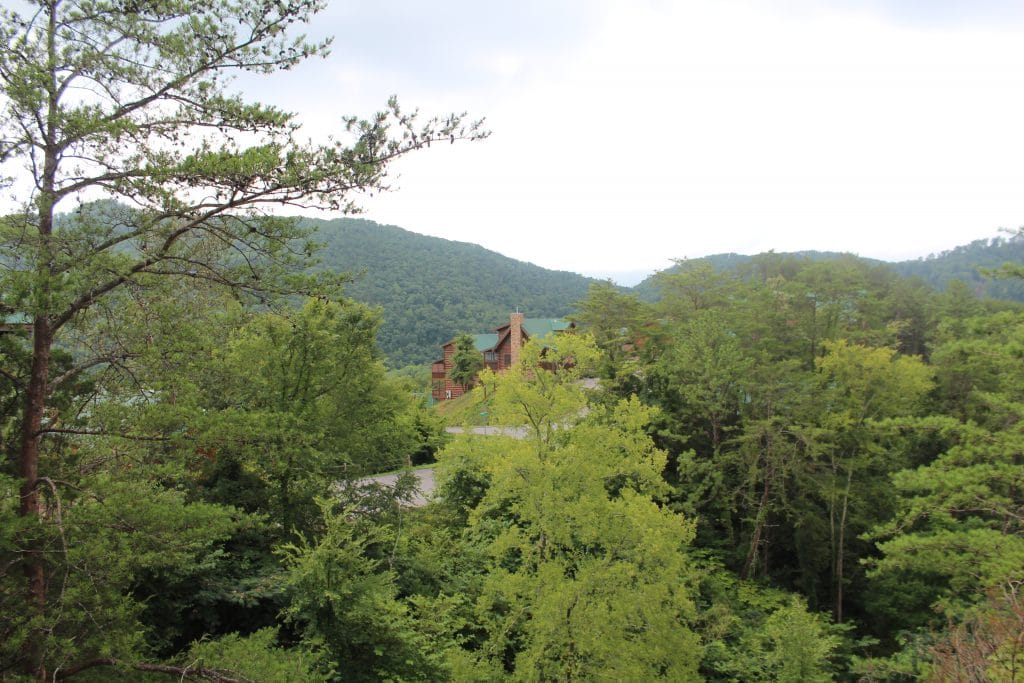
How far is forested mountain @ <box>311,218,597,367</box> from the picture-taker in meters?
60.7

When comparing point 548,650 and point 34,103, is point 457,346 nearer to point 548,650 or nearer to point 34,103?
point 548,650

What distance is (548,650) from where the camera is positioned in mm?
9406

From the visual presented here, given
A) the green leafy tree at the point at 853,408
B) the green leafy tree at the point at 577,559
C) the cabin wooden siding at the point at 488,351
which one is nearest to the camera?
the green leafy tree at the point at 577,559

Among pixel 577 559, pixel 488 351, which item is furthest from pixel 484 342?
pixel 577 559

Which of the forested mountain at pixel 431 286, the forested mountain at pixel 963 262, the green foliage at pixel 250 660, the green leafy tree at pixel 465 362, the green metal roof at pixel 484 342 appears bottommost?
the green foliage at pixel 250 660

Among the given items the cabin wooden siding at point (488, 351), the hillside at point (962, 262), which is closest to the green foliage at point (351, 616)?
the cabin wooden siding at point (488, 351)

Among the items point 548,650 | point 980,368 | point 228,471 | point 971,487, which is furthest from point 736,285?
point 228,471

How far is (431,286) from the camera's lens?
68.5 metres

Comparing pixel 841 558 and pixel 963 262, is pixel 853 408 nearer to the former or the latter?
pixel 841 558

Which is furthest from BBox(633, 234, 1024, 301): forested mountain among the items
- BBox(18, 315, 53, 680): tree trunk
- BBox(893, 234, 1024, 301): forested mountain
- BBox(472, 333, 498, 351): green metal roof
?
BBox(18, 315, 53, 680): tree trunk

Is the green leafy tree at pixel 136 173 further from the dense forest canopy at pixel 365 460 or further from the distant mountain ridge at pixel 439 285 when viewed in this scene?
the distant mountain ridge at pixel 439 285

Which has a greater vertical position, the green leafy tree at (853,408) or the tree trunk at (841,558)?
the green leafy tree at (853,408)

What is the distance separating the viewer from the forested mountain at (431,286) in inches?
2389

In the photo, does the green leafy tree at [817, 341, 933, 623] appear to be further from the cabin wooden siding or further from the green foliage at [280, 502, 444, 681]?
the cabin wooden siding
